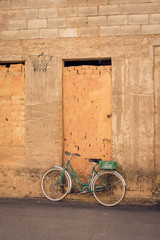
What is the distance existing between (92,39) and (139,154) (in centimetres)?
285

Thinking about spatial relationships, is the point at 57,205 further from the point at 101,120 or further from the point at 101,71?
the point at 101,71

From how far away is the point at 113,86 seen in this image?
6824 mm

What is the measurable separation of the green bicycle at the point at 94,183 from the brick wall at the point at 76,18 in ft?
9.57

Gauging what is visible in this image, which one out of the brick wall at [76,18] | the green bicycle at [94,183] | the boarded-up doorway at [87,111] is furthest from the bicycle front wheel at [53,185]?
the brick wall at [76,18]

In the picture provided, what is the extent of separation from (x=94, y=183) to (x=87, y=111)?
1.69m

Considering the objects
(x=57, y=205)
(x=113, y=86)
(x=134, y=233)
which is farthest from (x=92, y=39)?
(x=134, y=233)

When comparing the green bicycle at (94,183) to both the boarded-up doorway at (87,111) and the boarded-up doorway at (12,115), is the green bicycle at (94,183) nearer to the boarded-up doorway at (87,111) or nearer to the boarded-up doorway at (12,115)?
the boarded-up doorway at (87,111)

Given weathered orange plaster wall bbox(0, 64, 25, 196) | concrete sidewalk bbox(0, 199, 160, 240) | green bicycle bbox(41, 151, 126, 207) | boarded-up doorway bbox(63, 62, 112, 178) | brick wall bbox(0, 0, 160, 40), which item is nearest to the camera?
concrete sidewalk bbox(0, 199, 160, 240)

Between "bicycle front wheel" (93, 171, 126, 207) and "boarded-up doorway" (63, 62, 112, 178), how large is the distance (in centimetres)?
48

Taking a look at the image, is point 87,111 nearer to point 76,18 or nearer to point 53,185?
point 53,185

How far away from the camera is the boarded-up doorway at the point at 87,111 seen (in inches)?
274

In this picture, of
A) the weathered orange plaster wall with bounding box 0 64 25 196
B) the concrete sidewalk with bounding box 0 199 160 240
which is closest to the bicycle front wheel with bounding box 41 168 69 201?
the concrete sidewalk with bounding box 0 199 160 240

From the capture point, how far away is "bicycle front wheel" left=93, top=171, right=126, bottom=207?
6.51 metres

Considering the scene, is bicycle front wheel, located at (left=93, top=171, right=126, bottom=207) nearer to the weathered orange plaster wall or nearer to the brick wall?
the weathered orange plaster wall
